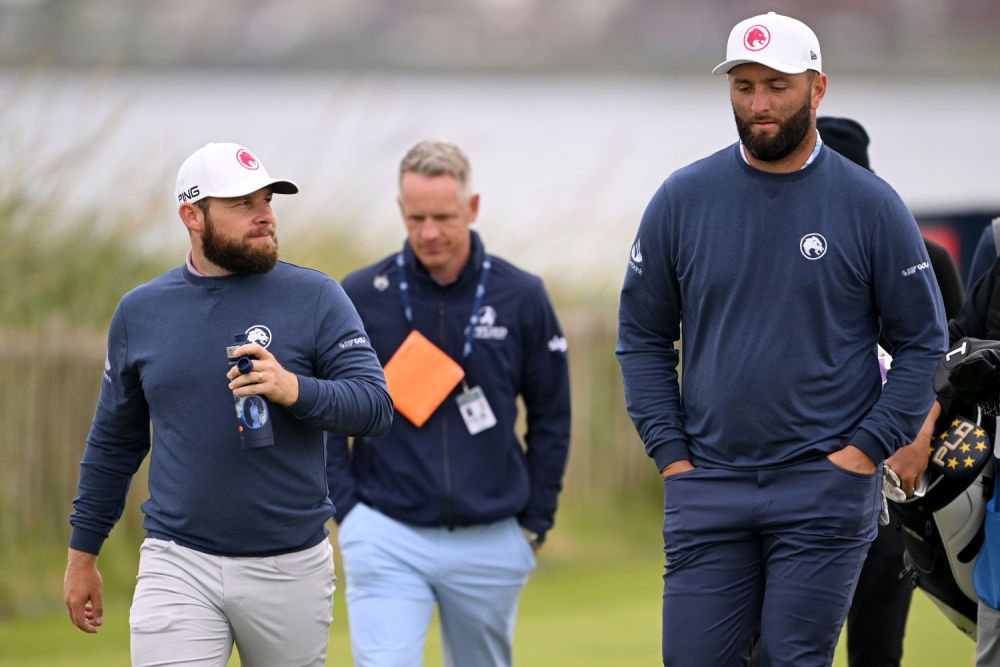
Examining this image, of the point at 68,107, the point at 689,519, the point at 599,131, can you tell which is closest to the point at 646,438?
the point at 689,519

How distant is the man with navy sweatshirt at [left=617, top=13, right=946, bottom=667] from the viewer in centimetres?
436

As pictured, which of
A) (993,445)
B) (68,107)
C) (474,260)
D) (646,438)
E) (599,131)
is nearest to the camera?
(646,438)

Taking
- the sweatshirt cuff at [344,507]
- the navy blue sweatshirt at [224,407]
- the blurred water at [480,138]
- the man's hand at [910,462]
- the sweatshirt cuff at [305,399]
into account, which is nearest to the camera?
the sweatshirt cuff at [305,399]

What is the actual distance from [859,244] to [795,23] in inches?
26.5

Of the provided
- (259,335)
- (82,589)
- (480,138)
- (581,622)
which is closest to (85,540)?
(82,589)

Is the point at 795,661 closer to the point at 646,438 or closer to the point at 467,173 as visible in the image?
the point at 646,438

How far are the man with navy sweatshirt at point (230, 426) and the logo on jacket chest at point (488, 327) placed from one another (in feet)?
3.84

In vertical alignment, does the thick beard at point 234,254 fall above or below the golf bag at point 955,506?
above

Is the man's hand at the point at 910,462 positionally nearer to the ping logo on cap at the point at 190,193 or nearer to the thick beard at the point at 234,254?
the thick beard at the point at 234,254

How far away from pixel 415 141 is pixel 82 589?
17.7 m

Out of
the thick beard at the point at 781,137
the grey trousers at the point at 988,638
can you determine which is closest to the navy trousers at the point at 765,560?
the grey trousers at the point at 988,638

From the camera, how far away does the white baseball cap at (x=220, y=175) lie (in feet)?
14.9

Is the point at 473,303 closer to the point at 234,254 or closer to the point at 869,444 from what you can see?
the point at 234,254

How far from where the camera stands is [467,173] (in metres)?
5.93
